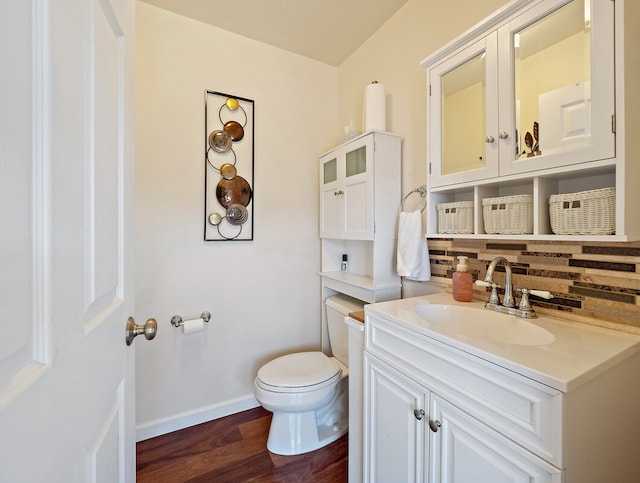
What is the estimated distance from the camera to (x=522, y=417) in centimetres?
67

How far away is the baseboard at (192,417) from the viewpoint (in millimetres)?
1666

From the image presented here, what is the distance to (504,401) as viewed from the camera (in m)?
0.70

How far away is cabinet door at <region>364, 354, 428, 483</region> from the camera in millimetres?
934

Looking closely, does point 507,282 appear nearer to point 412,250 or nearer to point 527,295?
point 527,295

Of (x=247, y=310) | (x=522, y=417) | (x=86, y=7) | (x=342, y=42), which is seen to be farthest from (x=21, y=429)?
(x=342, y=42)

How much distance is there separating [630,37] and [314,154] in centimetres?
166

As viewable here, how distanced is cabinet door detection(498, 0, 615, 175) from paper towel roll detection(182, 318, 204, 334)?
1.70 m

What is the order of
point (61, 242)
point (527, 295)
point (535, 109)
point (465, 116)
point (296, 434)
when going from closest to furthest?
point (61, 242) → point (535, 109) → point (527, 295) → point (465, 116) → point (296, 434)

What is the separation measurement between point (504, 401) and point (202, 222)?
1694mm

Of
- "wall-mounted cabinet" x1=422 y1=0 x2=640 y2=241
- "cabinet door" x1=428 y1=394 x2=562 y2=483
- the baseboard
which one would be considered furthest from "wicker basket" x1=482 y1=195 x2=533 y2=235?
the baseboard

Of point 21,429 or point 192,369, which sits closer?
point 21,429

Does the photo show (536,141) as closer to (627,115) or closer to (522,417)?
(627,115)

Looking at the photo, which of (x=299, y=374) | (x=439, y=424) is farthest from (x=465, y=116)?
(x=299, y=374)

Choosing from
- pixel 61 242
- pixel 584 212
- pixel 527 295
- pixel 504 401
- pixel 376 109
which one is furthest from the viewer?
pixel 376 109
